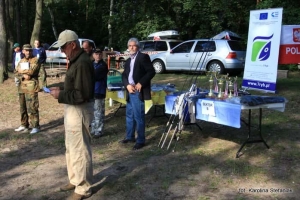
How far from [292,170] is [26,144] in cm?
430

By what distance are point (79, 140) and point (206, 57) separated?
37.1 ft

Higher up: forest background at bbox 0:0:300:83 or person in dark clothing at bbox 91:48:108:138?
forest background at bbox 0:0:300:83

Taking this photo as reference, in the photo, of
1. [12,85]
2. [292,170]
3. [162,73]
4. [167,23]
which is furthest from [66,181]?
[167,23]

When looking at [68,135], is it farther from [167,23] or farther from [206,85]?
[167,23]

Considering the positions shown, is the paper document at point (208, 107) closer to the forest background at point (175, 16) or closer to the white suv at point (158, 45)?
the forest background at point (175, 16)

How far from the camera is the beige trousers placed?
12.3ft

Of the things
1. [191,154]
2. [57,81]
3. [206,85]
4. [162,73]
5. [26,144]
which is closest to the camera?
[191,154]

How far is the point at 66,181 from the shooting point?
452cm

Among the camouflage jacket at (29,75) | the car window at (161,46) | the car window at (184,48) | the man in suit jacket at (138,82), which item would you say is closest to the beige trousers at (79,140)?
the man in suit jacket at (138,82)

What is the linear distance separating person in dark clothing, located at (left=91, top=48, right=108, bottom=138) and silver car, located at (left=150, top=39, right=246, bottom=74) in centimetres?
733

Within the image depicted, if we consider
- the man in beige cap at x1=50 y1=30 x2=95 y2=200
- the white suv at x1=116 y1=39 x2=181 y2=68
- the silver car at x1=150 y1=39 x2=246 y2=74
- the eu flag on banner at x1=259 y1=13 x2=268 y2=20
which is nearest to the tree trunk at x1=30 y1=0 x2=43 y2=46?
the white suv at x1=116 y1=39 x2=181 y2=68

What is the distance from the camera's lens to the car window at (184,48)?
1548 centimetres

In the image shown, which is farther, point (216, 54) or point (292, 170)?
point (216, 54)

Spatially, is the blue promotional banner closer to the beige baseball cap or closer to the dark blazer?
the dark blazer
